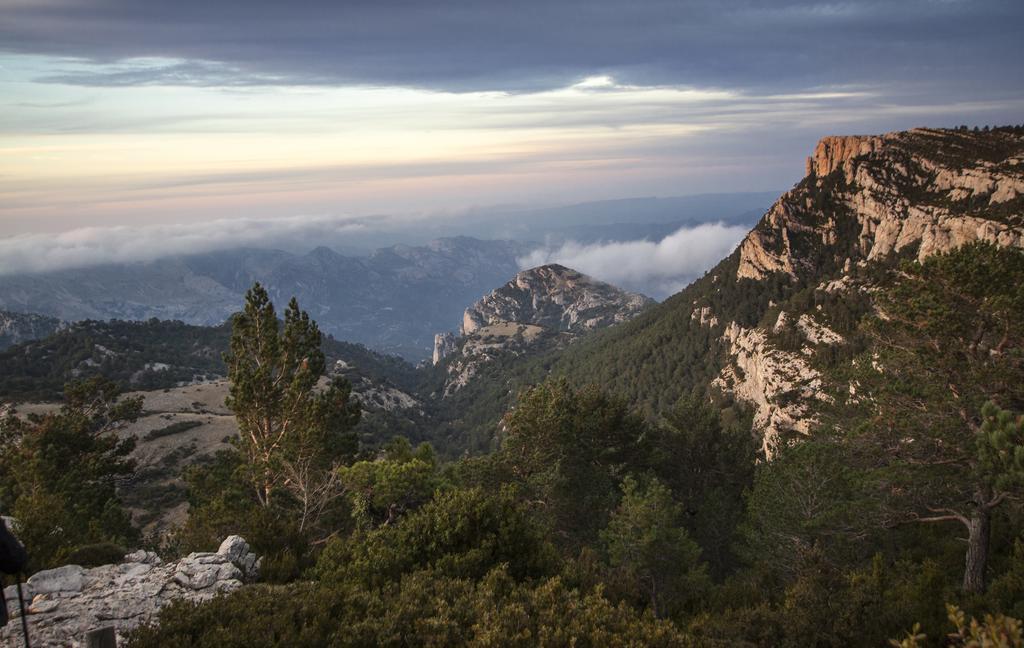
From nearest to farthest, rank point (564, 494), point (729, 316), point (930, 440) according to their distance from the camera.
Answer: point (930, 440)
point (564, 494)
point (729, 316)

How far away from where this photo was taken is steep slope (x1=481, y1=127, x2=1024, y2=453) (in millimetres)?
85875

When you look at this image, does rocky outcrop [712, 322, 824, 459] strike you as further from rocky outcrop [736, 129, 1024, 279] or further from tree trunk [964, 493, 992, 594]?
tree trunk [964, 493, 992, 594]

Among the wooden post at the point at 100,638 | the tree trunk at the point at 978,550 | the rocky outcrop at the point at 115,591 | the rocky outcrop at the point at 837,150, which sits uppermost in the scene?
the rocky outcrop at the point at 837,150

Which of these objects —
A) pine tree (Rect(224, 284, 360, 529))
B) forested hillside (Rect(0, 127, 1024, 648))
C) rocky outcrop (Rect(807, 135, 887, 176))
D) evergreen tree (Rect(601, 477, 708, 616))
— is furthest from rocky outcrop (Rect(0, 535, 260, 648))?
rocky outcrop (Rect(807, 135, 887, 176))

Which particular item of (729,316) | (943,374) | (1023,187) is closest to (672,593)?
(943,374)

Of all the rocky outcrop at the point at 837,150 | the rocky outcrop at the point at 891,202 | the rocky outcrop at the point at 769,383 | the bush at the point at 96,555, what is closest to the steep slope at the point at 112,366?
the rocky outcrop at the point at 769,383

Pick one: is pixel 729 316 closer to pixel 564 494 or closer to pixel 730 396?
pixel 730 396

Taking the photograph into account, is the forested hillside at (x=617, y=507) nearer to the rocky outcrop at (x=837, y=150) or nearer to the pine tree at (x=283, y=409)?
the pine tree at (x=283, y=409)

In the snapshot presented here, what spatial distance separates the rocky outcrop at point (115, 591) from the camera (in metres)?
12.0

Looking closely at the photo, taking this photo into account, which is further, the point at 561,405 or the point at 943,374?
the point at 561,405

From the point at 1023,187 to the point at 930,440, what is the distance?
338 feet

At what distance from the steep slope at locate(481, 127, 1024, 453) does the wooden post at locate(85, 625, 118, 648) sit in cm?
7534

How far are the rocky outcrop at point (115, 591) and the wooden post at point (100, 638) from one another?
2.66m

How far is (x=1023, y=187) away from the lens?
86.8m
